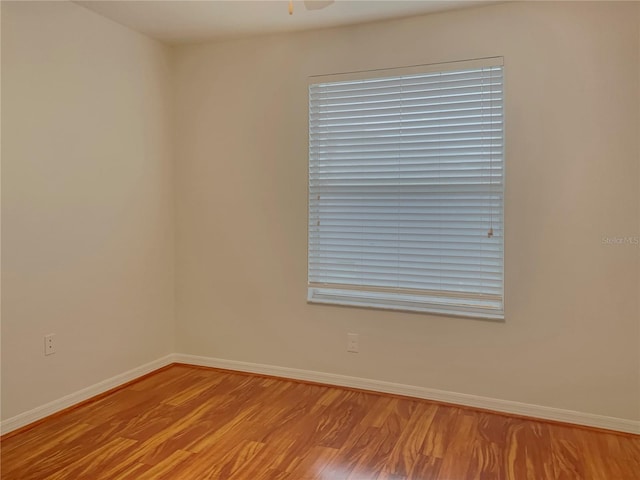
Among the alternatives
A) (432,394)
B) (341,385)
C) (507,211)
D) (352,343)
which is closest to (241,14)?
(507,211)

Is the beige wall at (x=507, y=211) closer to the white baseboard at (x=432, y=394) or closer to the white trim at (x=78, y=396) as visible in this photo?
the white baseboard at (x=432, y=394)

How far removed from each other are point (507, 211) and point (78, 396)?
9.26 ft

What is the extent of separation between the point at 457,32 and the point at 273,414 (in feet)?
8.32

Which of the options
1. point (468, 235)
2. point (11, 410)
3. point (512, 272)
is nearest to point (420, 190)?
point (468, 235)

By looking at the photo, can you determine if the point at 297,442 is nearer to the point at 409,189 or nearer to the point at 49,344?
the point at 49,344

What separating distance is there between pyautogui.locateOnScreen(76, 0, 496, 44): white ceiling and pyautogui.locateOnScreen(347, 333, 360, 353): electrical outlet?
206 centimetres

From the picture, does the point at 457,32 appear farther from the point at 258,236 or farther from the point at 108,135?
the point at 108,135

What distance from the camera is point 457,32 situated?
9.39 ft

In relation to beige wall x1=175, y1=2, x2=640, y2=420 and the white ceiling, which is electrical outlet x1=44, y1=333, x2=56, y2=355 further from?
the white ceiling

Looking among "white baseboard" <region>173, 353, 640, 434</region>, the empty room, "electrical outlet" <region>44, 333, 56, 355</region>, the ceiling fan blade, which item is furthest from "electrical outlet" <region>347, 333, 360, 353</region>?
the ceiling fan blade

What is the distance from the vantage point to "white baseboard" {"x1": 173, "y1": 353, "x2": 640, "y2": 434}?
2633 millimetres

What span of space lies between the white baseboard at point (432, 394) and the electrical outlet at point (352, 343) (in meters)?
0.19

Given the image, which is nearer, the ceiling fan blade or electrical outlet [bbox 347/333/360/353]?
the ceiling fan blade

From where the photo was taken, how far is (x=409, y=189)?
3018mm
